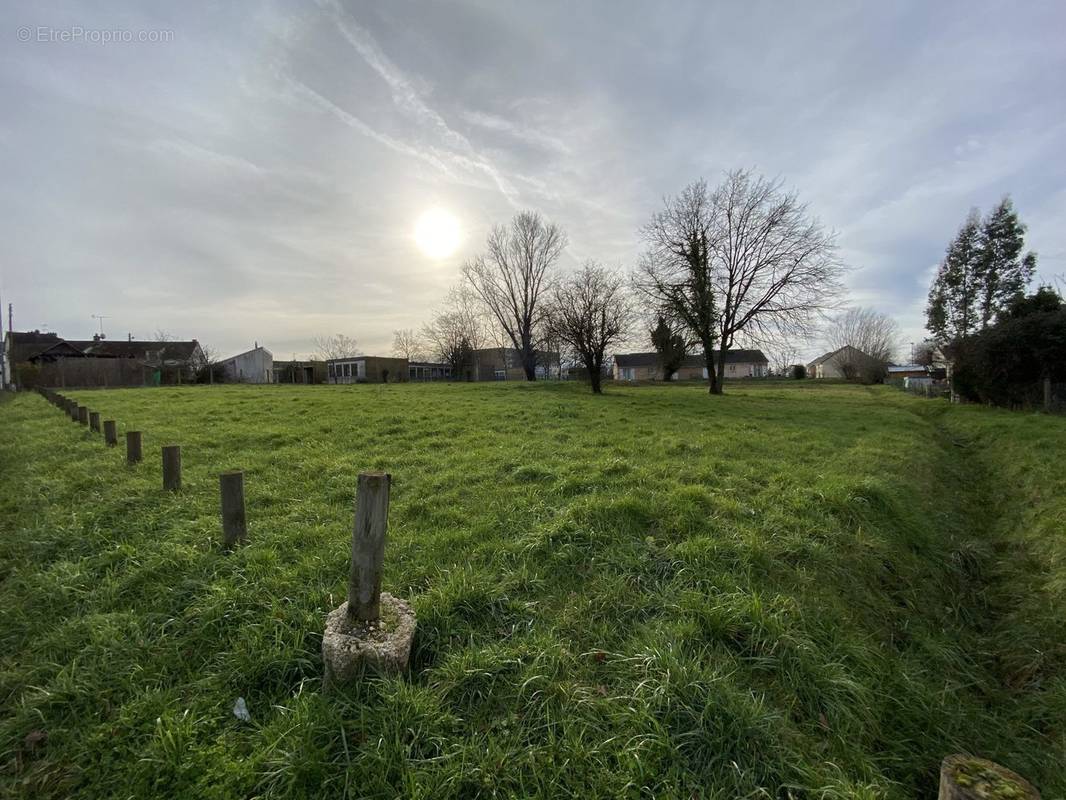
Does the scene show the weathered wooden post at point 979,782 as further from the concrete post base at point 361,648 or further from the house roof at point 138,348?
the house roof at point 138,348

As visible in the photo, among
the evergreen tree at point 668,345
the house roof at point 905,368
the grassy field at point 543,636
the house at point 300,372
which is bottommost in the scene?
the grassy field at point 543,636

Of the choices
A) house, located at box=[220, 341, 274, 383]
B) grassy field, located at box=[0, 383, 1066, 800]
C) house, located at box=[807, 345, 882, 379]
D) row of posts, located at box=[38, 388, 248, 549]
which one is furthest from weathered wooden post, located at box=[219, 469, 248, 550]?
house, located at box=[807, 345, 882, 379]

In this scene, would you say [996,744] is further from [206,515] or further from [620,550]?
[206,515]

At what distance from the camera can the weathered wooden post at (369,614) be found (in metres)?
2.43

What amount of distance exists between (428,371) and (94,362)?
33.7m

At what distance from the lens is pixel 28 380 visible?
31984mm

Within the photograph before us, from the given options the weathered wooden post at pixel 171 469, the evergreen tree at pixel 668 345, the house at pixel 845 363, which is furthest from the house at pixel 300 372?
the house at pixel 845 363

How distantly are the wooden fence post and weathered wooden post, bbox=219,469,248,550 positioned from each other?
200 cm

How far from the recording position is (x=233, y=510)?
3.95 meters

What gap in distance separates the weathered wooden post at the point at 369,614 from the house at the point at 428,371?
57.0 meters

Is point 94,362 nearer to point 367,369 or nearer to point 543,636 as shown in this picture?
point 367,369

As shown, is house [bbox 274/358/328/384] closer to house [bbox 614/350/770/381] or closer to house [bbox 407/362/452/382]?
house [bbox 407/362/452/382]

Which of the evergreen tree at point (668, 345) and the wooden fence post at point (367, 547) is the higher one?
the evergreen tree at point (668, 345)

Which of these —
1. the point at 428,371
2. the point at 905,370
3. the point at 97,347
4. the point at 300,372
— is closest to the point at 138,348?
the point at 97,347
